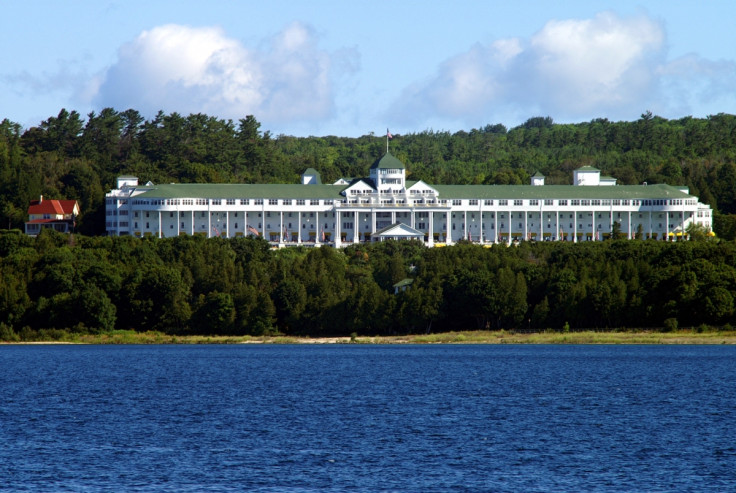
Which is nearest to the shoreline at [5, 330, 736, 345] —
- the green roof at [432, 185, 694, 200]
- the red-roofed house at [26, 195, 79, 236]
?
the red-roofed house at [26, 195, 79, 236]

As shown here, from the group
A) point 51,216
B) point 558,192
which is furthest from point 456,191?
point 51,216

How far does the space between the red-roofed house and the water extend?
55.4 m

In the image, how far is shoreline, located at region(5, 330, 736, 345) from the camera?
312 feet

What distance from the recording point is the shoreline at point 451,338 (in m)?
95.2

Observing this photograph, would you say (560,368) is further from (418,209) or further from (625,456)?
(418,209)

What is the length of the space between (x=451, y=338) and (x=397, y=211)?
4648 cm

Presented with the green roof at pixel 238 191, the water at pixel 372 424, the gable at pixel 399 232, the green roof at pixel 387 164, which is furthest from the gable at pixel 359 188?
the water at pixel 372 424

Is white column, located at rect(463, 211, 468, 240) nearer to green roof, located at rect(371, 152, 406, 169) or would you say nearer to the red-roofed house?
green roof, located at rect(371, 152, 406, 169)

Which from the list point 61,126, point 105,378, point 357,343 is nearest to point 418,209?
point 357,343

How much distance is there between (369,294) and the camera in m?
106

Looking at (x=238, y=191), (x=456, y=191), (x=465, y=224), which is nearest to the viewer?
(x=238, y=191)

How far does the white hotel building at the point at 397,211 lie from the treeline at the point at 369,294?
2674cm

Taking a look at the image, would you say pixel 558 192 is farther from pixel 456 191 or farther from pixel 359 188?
pixel 359 188

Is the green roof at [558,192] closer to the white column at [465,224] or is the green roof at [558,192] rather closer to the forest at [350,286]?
the white column at [465,224]
